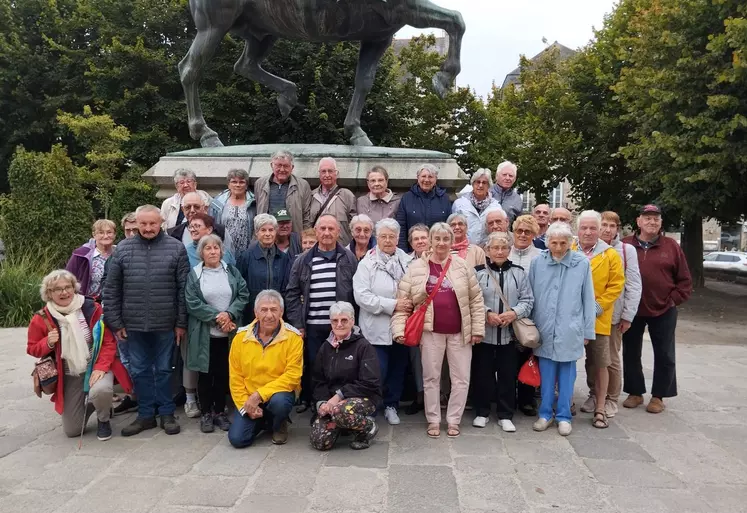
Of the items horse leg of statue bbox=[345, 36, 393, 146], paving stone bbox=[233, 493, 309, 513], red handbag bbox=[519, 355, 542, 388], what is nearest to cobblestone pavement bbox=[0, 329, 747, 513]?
paving stone bbox=[233, 493, 309, 513]

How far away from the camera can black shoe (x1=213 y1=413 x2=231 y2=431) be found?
175 inches

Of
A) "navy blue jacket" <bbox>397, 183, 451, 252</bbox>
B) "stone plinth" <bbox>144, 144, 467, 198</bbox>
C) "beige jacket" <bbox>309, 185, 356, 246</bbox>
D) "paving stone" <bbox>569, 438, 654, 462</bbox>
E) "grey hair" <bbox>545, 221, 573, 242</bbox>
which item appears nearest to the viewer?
"paving stone" <bbox>569, 438, 654, 462</bbox>

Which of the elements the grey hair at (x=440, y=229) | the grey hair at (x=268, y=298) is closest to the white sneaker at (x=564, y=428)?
the grey hair at (x=440, y=229)

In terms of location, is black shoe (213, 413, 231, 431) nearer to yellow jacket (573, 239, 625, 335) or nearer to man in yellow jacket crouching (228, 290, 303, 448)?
man in yellow jacket crouching (228, 290, 303, 448)

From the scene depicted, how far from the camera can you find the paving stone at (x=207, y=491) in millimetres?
3146

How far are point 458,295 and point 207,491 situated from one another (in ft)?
7.04

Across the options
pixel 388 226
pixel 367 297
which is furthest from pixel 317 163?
pixel 367 297

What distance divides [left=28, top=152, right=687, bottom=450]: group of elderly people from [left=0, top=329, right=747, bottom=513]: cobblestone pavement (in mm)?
201

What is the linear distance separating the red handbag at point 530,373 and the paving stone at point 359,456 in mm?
1257

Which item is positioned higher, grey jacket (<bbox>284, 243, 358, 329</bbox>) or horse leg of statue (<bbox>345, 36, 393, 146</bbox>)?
horse leg of statue (<bbox>345, 36, 393, 146</bbox>)

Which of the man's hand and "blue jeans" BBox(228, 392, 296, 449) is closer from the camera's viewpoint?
"blue jeans" BBox(228, 392, 296, 449)

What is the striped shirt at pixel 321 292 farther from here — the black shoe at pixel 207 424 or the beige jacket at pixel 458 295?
the black shoe at pixel 207 424

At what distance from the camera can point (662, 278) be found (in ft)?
16.7

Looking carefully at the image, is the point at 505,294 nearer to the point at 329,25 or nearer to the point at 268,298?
the point at 268,298
